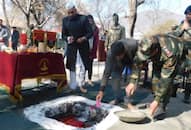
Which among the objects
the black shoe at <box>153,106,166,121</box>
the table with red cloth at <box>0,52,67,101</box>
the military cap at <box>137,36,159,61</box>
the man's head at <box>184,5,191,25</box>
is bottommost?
the black shoe at <box>153,106,166,121</box>

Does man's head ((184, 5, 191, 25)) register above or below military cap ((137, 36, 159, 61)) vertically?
above

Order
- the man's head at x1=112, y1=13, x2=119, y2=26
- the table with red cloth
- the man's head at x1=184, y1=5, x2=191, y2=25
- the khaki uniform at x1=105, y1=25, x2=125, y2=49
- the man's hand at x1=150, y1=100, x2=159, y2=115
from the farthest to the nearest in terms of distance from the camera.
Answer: the khaki uniform at x1=105, y1=25, x2=125, y2=49 < the man's head at x1=112, y1=13, x2=119, y2=26 < the man's head at x1=184, y1=5, x2=191, y2=25 < the table with red cloth < the man's hand at x1=150, y1=100, x2=159, y2=115

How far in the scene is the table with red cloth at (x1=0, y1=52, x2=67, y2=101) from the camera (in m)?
5.57

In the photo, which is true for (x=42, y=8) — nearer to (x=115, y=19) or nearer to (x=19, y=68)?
(x=115, y=19)

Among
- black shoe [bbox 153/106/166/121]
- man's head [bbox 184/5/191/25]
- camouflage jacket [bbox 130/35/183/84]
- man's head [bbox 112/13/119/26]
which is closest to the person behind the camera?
camouflage jacket [bbox 130/35/183/84]

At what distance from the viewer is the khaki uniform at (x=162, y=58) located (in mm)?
4438

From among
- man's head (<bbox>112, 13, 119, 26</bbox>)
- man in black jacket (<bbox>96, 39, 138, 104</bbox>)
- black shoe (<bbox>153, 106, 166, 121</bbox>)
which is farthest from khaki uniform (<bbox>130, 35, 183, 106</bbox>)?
man's head (<bbox>112, 13, 119, 26</bbox>)

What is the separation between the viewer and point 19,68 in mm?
5613

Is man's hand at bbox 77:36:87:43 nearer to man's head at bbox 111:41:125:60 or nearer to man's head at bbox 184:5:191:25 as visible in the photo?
man's head at bbox 111:41:125:60

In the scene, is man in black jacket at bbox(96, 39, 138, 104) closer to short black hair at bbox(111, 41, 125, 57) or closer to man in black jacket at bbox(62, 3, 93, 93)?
short black hair at bbox(111, 41, 125, 57)

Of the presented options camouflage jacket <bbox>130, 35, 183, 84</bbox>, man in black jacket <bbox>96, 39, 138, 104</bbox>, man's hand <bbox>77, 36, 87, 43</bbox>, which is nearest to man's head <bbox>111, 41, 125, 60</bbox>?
man in black jacket <bbox>96, 39, 138, 104</bbox>

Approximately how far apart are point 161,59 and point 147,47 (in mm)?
445

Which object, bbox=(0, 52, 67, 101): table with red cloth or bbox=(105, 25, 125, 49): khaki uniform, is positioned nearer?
bbox=(0, 52, 67, 101): table with red cloth

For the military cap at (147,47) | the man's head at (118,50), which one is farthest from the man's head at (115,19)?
the military cap at (147,47)
